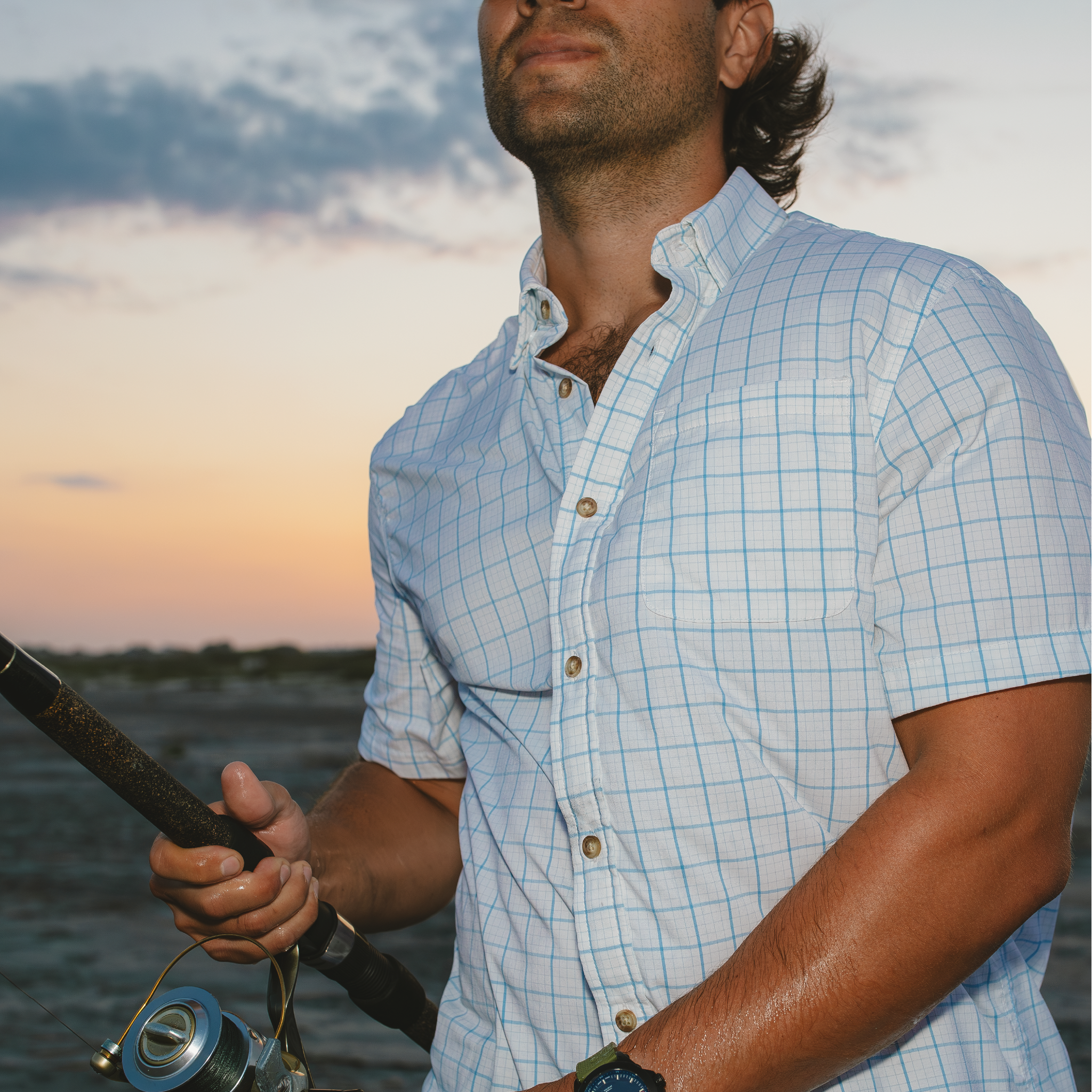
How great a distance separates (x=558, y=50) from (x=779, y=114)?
0.99m

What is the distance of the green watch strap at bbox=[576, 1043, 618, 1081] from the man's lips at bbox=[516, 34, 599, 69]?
185 centimetres

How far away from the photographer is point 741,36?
263cm

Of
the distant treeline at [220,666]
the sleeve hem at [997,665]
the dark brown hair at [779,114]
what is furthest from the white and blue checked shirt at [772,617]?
the distant treeline at [220,666]

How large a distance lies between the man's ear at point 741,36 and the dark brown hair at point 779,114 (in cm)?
13

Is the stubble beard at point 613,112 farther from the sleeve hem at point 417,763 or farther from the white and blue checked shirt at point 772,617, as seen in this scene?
the sleeve hem at point 417,763

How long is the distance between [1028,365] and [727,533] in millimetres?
499

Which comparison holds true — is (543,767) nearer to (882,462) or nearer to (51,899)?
(882,462)

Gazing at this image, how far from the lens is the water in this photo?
621cm

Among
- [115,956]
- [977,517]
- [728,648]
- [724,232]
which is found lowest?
[115,956]

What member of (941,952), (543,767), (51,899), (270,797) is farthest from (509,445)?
(51,899)

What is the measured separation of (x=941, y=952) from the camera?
1.44m

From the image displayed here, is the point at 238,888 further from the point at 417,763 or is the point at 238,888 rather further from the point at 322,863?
the point at 417,763

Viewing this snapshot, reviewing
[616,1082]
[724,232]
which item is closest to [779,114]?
[724,232]

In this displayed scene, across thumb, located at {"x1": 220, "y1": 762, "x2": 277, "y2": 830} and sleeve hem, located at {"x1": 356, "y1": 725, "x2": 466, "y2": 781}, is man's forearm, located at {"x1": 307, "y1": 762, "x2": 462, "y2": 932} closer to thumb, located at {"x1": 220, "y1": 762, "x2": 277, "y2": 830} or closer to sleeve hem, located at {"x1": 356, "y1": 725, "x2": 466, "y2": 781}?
sleeve hem, located at {"x1": 356, "y1": 725, "x2": 466, "y2": 781}
